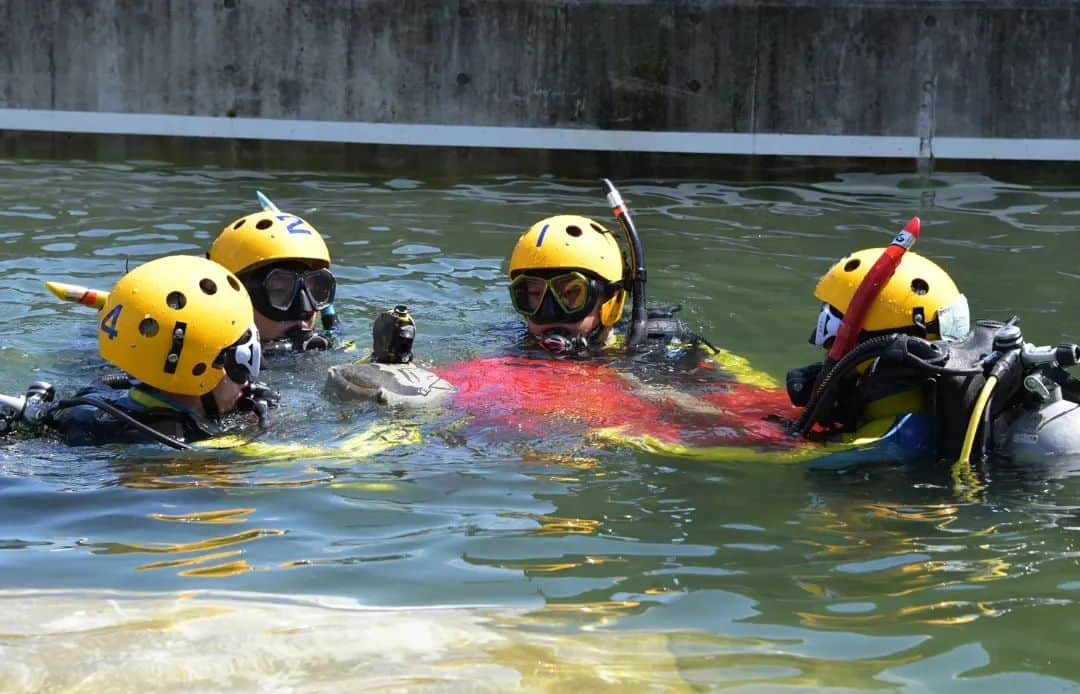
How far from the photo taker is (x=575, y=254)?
24.8ft

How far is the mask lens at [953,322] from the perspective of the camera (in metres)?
5.68

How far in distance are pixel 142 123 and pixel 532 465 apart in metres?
10.1

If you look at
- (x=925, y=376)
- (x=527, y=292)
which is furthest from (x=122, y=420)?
(x=925, y=376)

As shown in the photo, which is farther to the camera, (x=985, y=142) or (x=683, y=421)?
(x=985, y=142)

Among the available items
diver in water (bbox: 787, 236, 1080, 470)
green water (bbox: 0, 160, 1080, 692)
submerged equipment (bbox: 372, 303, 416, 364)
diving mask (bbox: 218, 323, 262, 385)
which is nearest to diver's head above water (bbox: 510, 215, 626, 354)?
green water (bbox: 0, 160, 1080, 692)

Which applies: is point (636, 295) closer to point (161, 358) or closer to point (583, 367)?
point (583, 367)

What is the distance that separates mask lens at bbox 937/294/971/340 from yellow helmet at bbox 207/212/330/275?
3.55 meters

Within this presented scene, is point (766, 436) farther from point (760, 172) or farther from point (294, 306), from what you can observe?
point (760, 172)

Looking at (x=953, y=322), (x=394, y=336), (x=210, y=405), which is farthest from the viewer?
(x=394, y=336)

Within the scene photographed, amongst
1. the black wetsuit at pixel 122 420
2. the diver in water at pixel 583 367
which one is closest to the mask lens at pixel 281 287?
the diver in water at pixel 583 367

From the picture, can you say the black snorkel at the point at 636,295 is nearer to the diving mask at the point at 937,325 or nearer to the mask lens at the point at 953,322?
the diving mask at the point at 937,325

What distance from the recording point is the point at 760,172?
Answer: 45.9 feet

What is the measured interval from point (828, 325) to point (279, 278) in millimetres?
3184

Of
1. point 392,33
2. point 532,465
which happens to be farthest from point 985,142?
point 532,465
